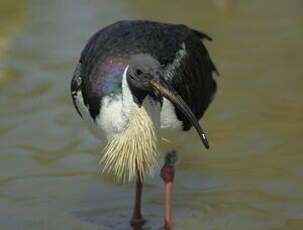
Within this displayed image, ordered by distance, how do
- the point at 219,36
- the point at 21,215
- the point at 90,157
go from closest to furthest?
the point at 21,215
the point at 90,157
the point at 219,36

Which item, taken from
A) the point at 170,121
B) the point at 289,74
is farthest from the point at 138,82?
the point at 289,74

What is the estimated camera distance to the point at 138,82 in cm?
659

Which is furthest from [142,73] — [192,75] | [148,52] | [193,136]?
[193,136]

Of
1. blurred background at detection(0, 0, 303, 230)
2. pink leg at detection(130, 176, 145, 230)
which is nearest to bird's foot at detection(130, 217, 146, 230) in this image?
pink leg at detection(130, 176, 145, 230)

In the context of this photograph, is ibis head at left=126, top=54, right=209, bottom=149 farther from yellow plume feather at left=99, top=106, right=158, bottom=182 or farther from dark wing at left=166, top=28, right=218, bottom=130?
dark wing at left=166, top=28, right=218, bottom=130

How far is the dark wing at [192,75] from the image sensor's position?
7477mm

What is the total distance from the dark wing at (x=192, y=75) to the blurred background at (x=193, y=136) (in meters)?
0.51

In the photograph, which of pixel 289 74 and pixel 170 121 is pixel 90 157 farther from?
pixel 289 74

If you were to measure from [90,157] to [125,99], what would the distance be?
8.02ft

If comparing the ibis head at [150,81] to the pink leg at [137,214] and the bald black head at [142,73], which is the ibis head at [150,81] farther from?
the pink leg at [137,214]

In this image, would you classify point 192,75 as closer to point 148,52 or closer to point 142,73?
point 148,52

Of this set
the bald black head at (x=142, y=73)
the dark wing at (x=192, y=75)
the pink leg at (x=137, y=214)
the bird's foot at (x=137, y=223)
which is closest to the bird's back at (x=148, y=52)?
the dark wing at (x=192, y=75)

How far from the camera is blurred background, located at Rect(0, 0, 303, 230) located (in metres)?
7.95

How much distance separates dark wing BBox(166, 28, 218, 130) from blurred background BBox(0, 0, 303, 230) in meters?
0.51
